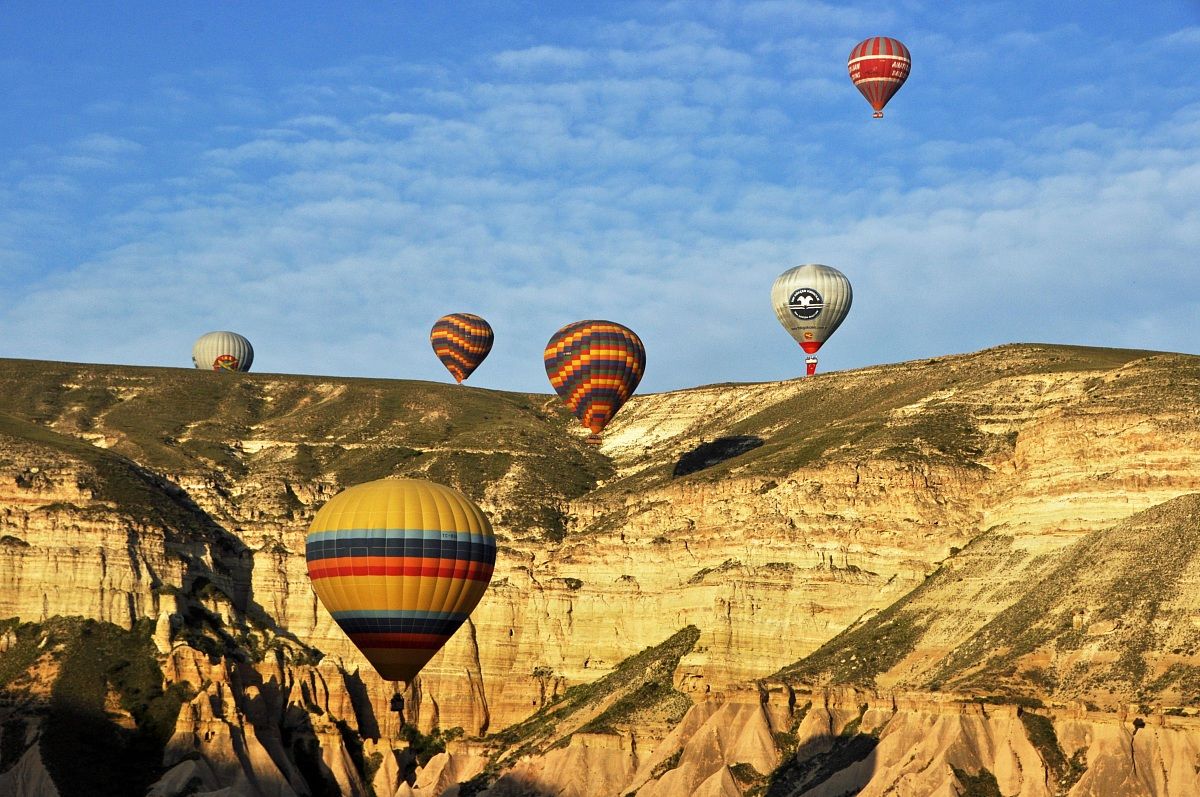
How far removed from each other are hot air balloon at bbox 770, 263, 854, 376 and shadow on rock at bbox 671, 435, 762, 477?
23.3 feet

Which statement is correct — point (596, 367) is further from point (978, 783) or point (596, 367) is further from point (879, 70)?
point (978, 783)

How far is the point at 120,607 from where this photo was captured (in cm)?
13338

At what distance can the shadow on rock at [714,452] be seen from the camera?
153 meters

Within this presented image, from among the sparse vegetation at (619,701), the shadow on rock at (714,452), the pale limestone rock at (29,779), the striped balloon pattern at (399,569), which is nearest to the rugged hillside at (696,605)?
the pale limestone rock at (29,779)

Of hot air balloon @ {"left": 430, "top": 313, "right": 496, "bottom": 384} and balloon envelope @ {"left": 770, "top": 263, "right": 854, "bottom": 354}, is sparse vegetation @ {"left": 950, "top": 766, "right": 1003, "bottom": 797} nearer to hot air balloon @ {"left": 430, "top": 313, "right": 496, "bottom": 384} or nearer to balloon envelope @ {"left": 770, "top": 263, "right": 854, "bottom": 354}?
balloon envelope @ {"left": 770, "top": 263, "right": 854, "bottom": 354}

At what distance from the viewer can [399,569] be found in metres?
94.6

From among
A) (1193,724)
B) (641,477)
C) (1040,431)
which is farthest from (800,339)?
(1193,724)

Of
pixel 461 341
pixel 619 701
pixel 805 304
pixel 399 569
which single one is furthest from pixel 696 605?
pixel 461 341

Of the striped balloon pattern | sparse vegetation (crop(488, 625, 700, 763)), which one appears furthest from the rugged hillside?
the striped balloon pattern

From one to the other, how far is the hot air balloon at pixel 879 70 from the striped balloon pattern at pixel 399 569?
159 ft

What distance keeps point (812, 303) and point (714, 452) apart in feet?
43.5

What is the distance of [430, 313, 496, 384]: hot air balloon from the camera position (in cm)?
17988

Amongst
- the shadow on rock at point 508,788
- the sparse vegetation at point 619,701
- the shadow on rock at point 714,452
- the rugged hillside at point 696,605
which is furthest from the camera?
the shadow on rock at point 714,452

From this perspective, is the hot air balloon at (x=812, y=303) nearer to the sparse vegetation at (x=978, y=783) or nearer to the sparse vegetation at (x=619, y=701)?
the sparse vegetation at (x=619, y=701)
